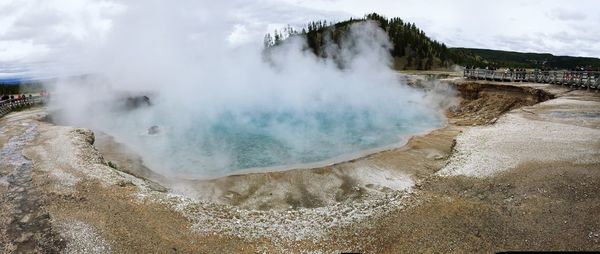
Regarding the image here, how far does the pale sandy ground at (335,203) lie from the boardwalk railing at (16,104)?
12891 millimetres

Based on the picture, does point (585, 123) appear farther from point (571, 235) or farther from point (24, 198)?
point (24, 198)

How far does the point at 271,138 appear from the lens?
21484 millimetres

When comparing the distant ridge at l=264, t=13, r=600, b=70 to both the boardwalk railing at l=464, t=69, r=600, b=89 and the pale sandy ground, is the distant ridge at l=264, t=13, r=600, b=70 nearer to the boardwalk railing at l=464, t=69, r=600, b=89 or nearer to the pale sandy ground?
the boardwalk railing at l=464, t=69, r=600, b=89

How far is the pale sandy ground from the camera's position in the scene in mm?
8609

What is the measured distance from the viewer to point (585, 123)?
1688 cm

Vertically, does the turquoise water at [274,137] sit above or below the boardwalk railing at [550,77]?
below

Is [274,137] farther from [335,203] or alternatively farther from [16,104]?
[16,104]

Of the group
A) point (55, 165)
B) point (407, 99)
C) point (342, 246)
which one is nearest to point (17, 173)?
point (55, 165)

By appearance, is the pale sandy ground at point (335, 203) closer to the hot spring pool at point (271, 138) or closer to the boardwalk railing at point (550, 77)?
the hot spring pool at point (271, 138)

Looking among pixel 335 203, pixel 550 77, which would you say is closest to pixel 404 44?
pixel 550 77

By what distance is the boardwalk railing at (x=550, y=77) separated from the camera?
2595 centimetres

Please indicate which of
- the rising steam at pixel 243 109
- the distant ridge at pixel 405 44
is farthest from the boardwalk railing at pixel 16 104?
the distant ridge at pixel 405 44

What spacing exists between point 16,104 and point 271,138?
69.1 feet

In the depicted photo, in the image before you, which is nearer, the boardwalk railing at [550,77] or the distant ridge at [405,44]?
the boardwalk railing at [550,77]
